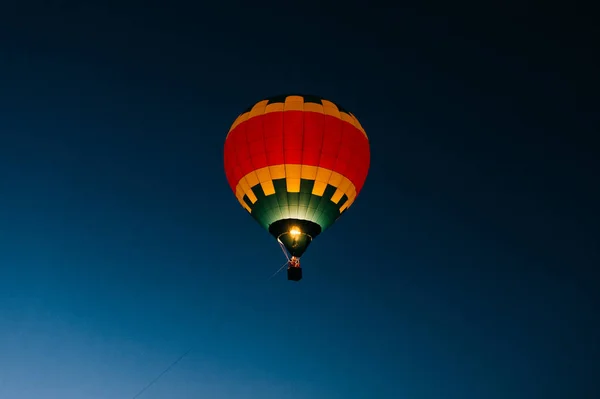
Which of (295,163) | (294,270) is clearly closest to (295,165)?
(295,163)

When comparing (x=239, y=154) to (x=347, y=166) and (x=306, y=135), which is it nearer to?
(x=306, y=135)

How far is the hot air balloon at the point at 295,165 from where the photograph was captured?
505 inches

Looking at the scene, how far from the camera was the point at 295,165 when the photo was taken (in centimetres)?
1279

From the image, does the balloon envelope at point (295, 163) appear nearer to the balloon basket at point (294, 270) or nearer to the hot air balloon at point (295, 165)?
the hot air balloon at point (295, 165)

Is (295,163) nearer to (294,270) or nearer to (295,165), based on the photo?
(295,165)

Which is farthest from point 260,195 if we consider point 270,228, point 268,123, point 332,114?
point 332,114

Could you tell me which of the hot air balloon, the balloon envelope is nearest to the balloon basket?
the hot air balloon

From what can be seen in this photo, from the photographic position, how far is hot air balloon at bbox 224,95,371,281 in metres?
12.8

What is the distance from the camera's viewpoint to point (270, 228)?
13188mm

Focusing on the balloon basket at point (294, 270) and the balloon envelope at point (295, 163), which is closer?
the balloon basket at point (294, 270)

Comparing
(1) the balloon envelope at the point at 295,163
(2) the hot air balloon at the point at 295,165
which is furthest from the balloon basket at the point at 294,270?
(1) the balloon envelope at the point at 295,163

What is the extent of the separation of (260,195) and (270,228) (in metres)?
0.76

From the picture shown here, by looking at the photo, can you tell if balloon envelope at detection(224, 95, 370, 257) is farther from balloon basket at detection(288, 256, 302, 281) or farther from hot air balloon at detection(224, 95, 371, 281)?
balloon basket at detection(288, 256, 302, 281)

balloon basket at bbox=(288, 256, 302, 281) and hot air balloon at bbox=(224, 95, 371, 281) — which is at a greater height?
hot air balloon at bbox=(224, 95, 371, 281)
